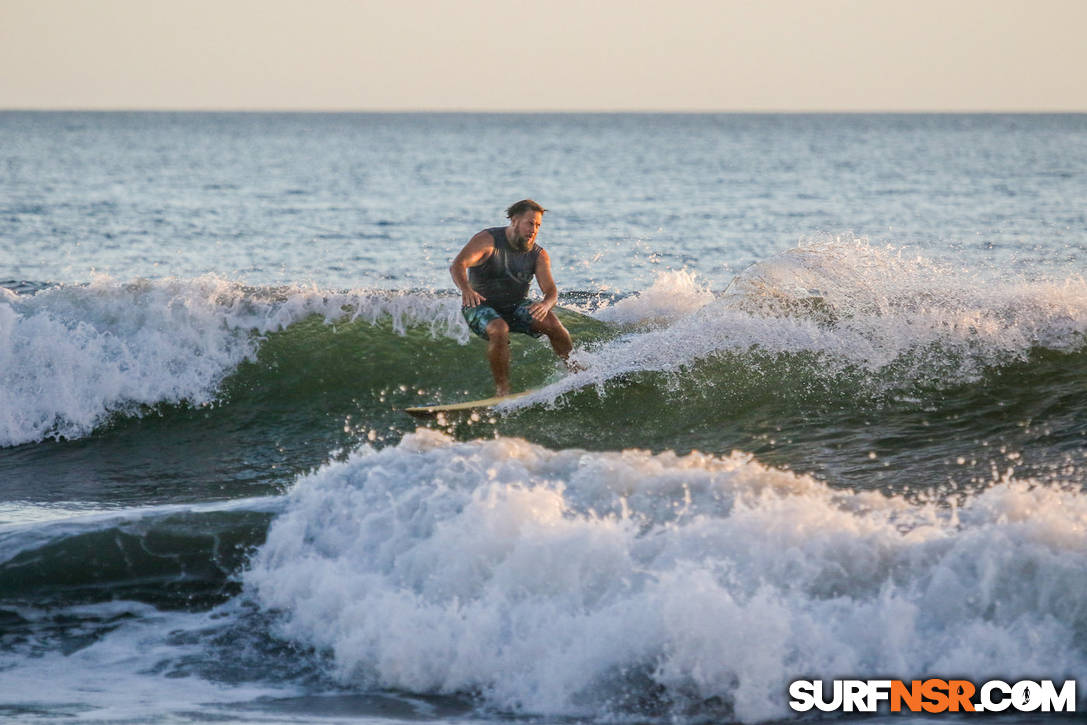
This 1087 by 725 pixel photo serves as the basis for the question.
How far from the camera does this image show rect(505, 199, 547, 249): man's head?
8.92m

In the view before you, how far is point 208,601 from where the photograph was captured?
654 centimetres

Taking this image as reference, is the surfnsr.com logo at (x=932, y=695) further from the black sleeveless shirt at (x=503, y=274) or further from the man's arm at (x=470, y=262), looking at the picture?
the black sleeveless shirt at (x=503, y=274)

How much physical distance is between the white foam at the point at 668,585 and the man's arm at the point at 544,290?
91.6 inches

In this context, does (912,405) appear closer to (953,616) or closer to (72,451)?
(953,616)

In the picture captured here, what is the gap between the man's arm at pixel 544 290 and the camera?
8953 millimetres

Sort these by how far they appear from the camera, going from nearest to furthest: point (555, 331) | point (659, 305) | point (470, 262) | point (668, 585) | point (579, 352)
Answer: point (668, 585) → point (470, 262) → point (555, 331) → point (579, 352) → point (659, 305)

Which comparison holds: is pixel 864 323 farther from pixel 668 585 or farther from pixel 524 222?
pixel 668 585

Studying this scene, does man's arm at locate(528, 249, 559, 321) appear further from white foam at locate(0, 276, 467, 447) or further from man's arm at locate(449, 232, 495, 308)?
white foam at locate(0, 276, 467, 447)

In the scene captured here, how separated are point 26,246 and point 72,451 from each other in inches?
682

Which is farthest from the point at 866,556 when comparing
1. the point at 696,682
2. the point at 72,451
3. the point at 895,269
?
the point at 72,451

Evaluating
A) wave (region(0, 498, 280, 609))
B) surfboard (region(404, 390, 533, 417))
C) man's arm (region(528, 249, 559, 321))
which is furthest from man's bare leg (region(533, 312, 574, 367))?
wave (region(0, 498, 280, 609))

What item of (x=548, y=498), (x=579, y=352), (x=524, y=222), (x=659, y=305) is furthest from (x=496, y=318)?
(x=659, y=305)

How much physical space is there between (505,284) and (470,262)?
1.29ft

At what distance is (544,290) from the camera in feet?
30.2
